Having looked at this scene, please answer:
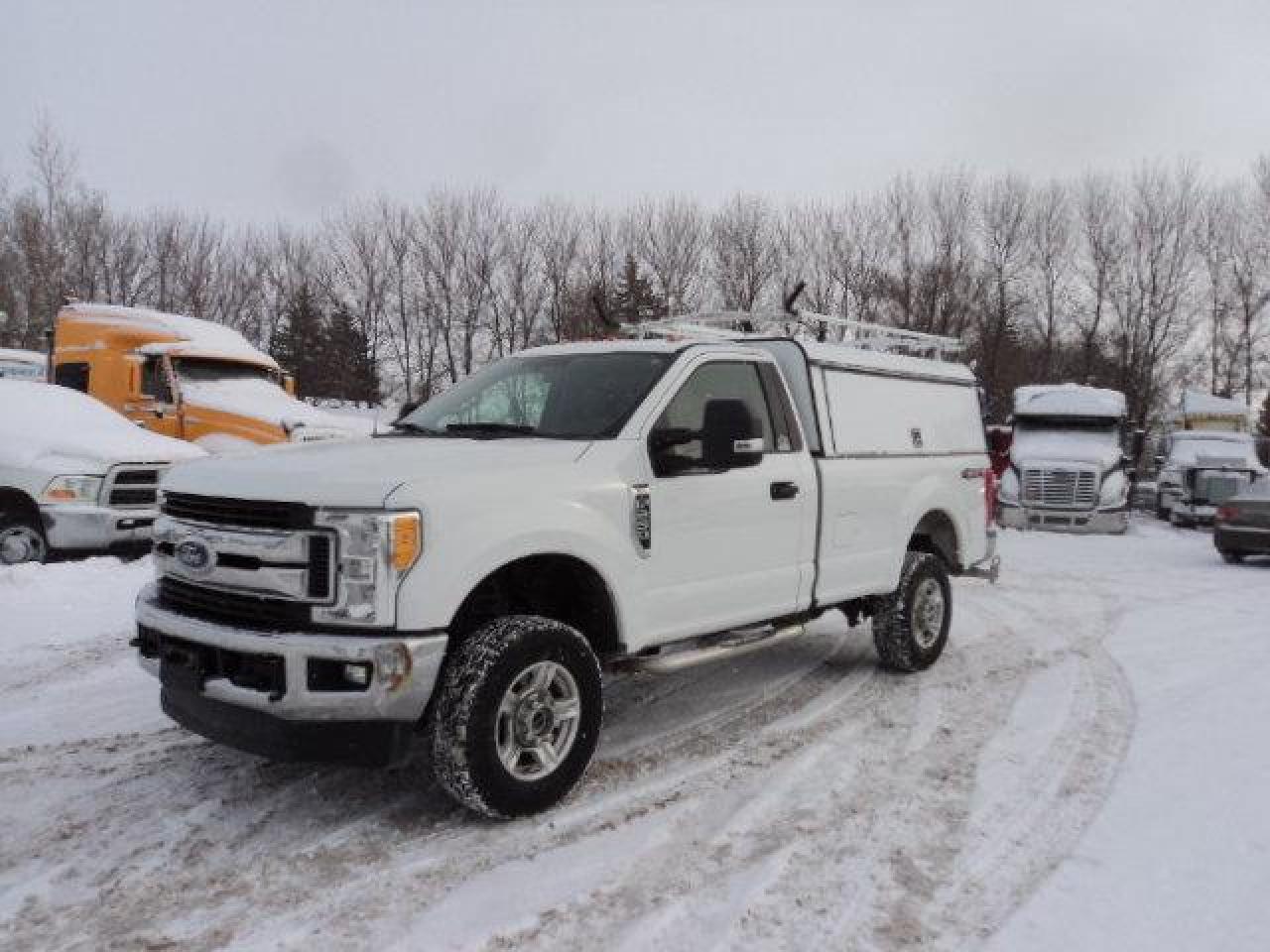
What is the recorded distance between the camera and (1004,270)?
37.1m

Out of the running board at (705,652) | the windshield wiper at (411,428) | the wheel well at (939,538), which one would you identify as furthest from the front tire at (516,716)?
the wheel well at (939,538)

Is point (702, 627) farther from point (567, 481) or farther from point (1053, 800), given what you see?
point (1053, 800)

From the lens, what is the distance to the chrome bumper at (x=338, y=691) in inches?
132

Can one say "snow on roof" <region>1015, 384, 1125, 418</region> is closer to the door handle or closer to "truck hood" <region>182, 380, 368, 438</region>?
"truck hood" <region>182, 380, 368, 438</region>

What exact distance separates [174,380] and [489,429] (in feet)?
32.2

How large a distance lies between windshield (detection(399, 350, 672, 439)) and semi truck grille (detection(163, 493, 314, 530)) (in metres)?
1.26

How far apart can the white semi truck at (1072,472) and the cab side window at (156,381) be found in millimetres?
14006

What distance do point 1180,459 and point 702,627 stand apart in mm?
19211

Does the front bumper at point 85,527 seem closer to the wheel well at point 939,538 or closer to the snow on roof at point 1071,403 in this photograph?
the wheel well at point 939,538

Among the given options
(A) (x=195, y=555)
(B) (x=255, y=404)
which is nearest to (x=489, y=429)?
(A) (x=195, y=555)

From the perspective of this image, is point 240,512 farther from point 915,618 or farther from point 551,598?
point 915,618

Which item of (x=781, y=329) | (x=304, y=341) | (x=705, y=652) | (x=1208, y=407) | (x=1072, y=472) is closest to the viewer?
(x=705, y=652)

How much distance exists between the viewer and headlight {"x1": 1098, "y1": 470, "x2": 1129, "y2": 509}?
16.8 meters

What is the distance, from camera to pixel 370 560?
3.37 metres
